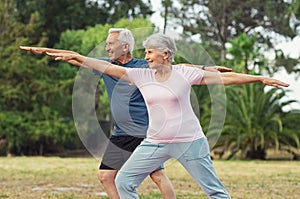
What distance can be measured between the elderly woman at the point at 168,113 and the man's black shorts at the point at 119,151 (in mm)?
1004

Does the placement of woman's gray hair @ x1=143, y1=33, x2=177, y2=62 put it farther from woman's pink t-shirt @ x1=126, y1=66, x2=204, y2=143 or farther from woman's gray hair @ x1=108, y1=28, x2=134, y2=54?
woman's gray hair @ x1=108, y1=28, x2=134, y2=54

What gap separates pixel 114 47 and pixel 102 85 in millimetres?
20599

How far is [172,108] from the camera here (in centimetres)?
507

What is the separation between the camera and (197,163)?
16.5 feet

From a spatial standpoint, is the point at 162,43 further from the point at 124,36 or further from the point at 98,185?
the point at 98,185

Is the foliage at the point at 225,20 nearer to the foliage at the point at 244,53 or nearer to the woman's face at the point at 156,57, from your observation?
the foliage at the point at 244,53

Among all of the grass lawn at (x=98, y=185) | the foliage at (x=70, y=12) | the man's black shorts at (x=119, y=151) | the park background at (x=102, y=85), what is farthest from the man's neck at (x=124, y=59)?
the foliage at (x=70, y=12)

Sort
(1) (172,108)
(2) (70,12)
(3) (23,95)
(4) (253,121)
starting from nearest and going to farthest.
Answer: (1) (172,108)
(4) (253,121)
(3) (23,95)
(2) (70,12)

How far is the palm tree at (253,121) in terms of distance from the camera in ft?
71.8

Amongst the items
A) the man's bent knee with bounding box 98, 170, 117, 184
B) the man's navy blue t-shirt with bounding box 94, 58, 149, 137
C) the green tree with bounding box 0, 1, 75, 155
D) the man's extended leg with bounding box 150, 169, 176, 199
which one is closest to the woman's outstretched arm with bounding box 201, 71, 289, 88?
the man's navy blue t-shirt with bounding box 94, 58, 149, 137

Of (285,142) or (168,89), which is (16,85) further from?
(168,89)

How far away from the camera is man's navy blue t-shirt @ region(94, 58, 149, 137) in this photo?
20.2 feet

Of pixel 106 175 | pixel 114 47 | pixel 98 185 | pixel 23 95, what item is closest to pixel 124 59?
pixel 114 47

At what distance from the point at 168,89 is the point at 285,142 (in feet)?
57.2
